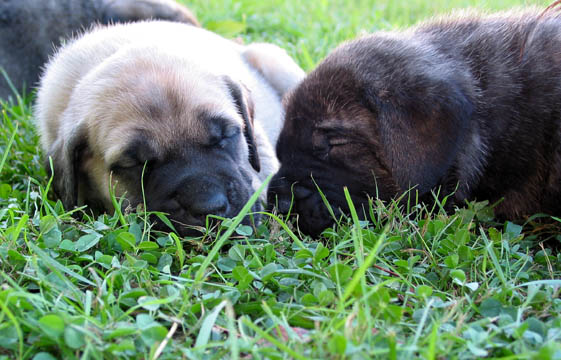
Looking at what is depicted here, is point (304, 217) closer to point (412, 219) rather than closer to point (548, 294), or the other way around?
point (412, 219)

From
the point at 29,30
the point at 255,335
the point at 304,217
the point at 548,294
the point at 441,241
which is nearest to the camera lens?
the point at 255,335

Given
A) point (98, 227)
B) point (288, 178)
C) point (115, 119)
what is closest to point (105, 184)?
point (115, 119)

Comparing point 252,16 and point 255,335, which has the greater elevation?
point 252,16

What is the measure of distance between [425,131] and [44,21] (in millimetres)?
4449

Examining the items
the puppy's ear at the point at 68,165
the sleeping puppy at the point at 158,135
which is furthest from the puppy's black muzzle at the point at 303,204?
the puppy's ear at the point at 68,165

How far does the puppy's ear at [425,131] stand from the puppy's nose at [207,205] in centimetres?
92

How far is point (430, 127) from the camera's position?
3289 mm

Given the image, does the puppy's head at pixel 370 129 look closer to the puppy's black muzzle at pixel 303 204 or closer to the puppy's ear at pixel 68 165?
the puppy's black muzzle at pixel 303 204

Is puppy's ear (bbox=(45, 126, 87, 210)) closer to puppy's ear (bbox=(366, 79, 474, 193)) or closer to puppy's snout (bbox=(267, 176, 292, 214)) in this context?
puppy's snout (bbox=(267, 176, 292, 214))

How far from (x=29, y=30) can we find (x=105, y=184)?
10.2 ft

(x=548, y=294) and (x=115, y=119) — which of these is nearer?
(x=548, y=294)

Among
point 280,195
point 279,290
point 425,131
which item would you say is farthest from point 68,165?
point 425,131

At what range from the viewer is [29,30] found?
6.17 meters

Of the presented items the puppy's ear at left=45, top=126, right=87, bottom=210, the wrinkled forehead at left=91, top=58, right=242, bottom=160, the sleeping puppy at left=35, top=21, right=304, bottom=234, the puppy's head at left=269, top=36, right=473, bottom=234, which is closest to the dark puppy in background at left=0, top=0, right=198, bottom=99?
the sleeping puppy at left=35, top=21, right=304, bottom=234
